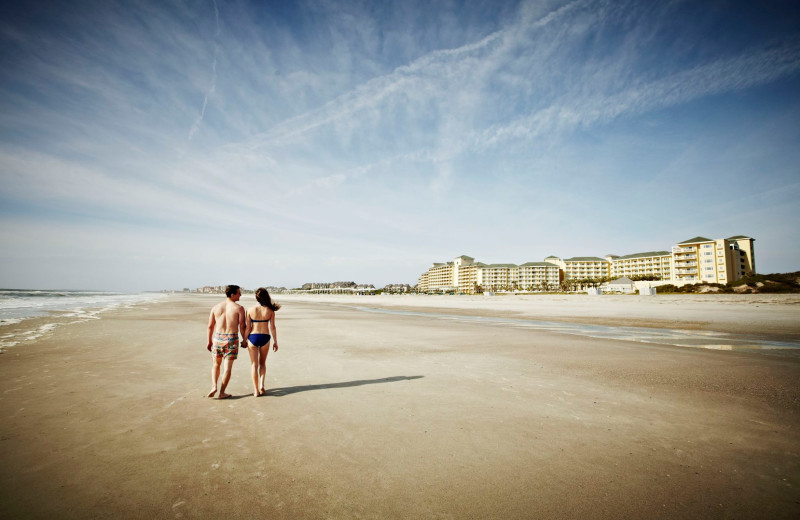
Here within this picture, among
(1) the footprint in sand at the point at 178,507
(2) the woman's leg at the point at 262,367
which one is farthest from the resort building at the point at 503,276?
(1) the footprint in sand at the point at 178,507

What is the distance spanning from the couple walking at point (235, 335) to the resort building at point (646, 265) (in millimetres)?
144504

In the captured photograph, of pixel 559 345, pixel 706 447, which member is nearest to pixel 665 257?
pixel 559 345

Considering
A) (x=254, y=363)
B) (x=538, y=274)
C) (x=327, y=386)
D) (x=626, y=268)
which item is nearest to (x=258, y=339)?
(x=254, y=363)

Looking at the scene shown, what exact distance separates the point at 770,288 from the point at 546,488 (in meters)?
69.4

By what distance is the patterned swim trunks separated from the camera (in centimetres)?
636

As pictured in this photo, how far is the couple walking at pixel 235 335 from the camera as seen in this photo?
6359mm

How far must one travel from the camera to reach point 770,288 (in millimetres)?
48562

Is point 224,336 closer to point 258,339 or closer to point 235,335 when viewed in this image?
point 235,335

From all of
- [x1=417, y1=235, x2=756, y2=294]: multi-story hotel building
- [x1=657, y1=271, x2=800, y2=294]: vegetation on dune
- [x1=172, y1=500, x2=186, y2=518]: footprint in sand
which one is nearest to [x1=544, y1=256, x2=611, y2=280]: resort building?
[x1=417, y1=235, x2=756, y2=294]: multi-story hotel building

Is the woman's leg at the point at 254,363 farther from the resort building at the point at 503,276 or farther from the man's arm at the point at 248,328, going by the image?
the resort building at the point at 503,276

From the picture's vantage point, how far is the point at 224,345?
6359 mm

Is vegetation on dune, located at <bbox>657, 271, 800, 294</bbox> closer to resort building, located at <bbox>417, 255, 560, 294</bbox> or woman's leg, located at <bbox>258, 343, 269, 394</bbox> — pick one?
woman's leg, located at <bbox>258, 343, 269, 394</bbox>

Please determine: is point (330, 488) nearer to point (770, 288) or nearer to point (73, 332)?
point (73, 332)

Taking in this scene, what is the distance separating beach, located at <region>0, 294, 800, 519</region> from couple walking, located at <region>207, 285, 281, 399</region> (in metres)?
0.45
